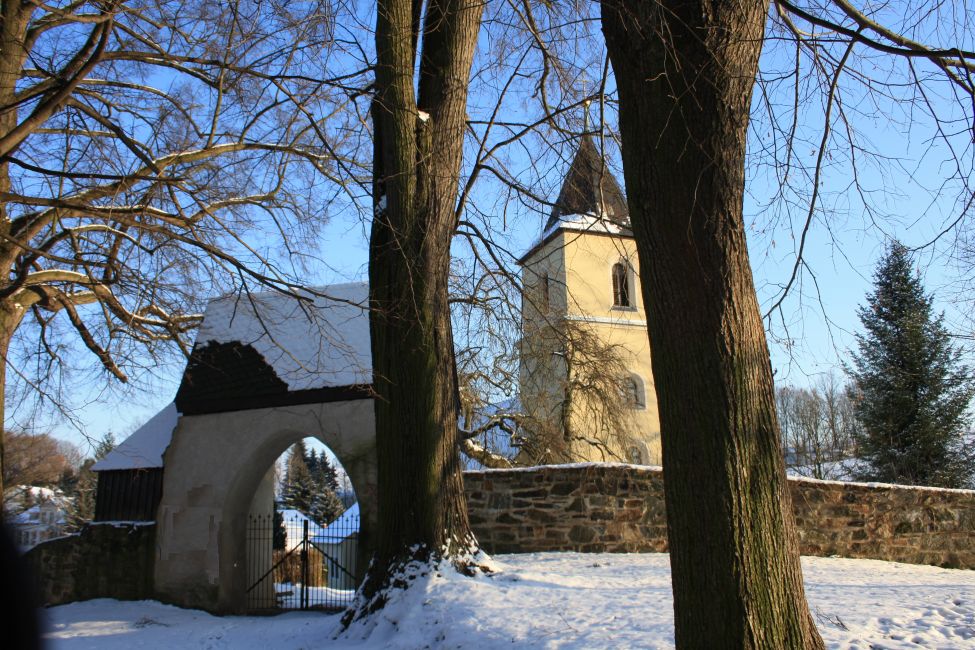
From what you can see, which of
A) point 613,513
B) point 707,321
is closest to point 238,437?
point 613,513

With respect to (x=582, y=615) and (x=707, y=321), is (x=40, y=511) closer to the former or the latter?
(x=582, y=615)

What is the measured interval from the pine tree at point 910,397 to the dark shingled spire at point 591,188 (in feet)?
47.5

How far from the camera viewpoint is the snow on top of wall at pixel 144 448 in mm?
13625

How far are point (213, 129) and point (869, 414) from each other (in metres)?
20.1

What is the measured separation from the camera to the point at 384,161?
26.0 ft

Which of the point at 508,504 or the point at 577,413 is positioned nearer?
the point at 508,504

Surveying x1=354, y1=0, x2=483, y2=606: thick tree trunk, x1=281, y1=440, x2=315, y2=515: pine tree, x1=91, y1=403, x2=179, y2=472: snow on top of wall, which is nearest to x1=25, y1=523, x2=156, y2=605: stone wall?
x1=91, y1=403, x2=179, y2=472: snow on top of wall

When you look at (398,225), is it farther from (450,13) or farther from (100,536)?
(100,536)

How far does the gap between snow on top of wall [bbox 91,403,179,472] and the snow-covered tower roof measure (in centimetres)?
77

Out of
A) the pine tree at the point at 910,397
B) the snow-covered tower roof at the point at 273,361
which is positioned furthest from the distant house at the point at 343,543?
the pine tree at the point at 910,397

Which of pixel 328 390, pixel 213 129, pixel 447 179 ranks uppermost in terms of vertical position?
pixel 213 129

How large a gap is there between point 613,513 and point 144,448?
8283mm

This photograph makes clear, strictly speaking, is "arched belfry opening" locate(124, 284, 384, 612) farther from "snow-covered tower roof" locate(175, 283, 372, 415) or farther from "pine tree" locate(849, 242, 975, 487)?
"pine tree" locate(849, 242, 975, 487)

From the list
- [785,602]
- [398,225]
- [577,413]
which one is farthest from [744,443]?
[577,413]
